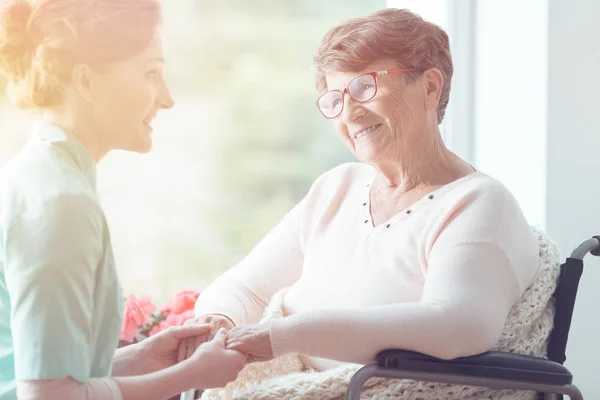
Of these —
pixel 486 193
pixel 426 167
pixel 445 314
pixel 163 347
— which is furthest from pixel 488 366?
pixel 163 347

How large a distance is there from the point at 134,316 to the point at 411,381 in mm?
1049

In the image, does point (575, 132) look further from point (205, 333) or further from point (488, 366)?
point (205, 333)

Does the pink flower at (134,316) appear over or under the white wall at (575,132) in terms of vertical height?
under

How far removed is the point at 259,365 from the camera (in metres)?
1.83

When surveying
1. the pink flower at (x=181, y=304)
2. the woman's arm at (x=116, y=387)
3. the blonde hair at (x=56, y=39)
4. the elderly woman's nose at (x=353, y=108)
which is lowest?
the pink flower at (x=181, y=304)

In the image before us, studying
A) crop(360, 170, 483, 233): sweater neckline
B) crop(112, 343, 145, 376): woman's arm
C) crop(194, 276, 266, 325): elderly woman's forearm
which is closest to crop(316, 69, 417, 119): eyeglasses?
crop(360, 170, 483, 233): sweater neckline

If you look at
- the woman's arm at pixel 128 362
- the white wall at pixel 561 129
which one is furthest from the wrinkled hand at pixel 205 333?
the white wall at pixel 561 129

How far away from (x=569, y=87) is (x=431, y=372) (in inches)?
49.3

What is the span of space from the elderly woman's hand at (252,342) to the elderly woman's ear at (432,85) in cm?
69

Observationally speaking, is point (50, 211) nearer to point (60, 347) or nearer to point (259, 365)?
point (60, 347)

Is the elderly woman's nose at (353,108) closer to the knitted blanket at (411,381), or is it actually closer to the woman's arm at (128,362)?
the knitted blanket at (411,381)

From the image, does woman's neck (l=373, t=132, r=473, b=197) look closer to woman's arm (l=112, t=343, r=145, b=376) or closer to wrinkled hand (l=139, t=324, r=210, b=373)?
wrinkled hand (l=139, t=324, r=210, b=373)

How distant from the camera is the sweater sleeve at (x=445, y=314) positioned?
156 centimetres

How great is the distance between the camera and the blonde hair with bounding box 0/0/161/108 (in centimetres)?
118
